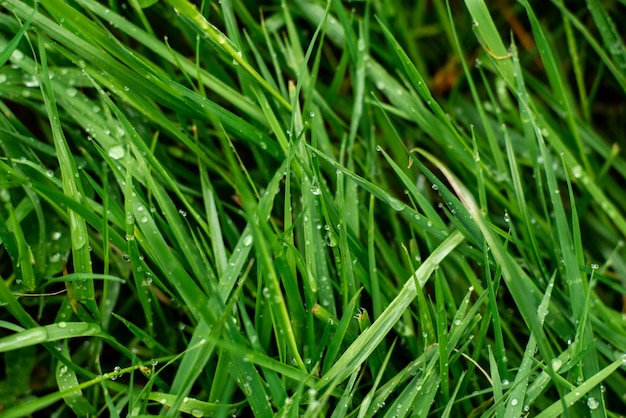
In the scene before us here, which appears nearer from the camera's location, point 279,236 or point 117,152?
point 279,236

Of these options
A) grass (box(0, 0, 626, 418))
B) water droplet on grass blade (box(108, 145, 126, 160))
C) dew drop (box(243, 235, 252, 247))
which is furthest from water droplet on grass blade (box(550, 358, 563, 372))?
water droplet on grass blade (box(108, 145, 126, 160))

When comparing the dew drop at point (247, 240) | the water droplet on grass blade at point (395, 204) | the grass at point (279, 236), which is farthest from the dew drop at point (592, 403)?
the dew drop at point (247, 240)

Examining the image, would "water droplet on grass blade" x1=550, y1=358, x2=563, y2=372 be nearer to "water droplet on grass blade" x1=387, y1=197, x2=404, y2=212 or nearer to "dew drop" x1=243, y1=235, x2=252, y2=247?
"water droplet on grass blade" x1=387, y1=197, x2=404, y2=212

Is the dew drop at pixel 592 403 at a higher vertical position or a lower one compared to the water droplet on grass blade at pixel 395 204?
lower

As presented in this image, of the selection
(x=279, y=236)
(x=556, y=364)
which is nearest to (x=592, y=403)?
(x=556, y=364)

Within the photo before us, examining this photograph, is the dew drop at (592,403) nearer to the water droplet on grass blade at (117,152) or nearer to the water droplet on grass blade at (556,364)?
the water droplet on grass blade at (556,364)

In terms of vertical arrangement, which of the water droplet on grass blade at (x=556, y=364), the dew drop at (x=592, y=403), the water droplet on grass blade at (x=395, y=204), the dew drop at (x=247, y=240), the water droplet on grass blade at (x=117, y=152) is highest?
the water droplet on grass blade at (x=117, y=152)

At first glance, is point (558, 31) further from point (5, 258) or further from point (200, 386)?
point (5, 258)

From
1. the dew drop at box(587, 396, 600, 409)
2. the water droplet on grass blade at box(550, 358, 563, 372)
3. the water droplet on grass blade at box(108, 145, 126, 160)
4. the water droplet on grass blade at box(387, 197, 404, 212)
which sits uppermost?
the water droplet on grass blade at box(108, 145, 126, 160)

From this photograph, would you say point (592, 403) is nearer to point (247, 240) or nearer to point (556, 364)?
point (556, 364)

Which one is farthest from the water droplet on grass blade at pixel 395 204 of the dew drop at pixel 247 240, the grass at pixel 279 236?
the dew drop at pixel 247 240
